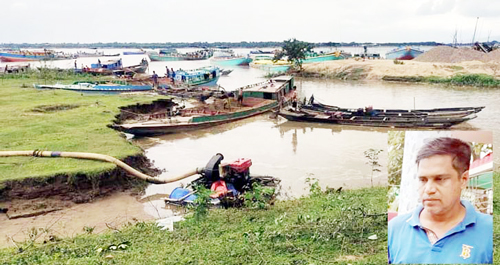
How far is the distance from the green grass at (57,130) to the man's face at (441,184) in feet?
28.2

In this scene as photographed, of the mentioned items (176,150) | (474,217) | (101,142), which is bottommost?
(176,150)

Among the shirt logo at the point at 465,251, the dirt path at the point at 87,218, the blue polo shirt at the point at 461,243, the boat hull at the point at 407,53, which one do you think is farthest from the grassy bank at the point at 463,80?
the shirt logo at the point at 465,251

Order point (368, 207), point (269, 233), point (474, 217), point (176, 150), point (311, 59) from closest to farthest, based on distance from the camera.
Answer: point (474, 217) → point (269, 233) → point (368, 207) → point (176, 150) → point (311, 59)

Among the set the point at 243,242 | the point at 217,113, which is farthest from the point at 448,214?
the point at 217,113

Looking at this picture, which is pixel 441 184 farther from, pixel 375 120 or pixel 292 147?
pixel 375 120

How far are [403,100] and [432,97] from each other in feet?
8.72

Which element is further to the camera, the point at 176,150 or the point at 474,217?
the point at 176,150

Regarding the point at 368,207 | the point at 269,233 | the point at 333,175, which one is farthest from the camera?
the point at 333,175

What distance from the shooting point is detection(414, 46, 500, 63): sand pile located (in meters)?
43.2

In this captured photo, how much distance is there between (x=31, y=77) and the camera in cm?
3341

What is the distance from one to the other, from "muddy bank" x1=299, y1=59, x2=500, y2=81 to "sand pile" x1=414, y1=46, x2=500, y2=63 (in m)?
3.41

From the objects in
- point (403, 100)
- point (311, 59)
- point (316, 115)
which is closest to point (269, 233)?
point (316, 115)

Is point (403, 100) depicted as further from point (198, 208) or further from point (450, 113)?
point (198, 208)

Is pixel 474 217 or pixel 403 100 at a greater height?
pixel 474 217
